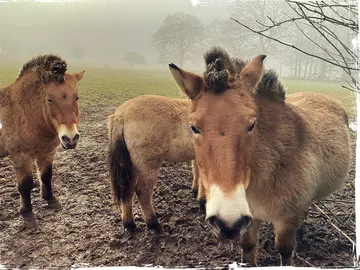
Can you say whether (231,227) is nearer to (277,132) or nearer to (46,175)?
(277,132)

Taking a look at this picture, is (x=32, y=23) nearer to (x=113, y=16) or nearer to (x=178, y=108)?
(x=113, y=16)

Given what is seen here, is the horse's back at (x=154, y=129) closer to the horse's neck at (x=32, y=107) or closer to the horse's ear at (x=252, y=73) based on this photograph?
the horse's neck at (x=32, y=107)

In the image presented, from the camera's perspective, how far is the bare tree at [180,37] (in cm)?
175

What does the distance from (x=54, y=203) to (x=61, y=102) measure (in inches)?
34.5

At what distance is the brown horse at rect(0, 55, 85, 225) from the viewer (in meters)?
1.85

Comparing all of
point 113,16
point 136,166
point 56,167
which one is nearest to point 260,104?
point 136,166

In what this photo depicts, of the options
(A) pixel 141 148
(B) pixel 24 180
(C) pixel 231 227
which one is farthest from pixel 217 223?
(B) pixel 24 180

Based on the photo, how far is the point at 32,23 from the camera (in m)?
1.78

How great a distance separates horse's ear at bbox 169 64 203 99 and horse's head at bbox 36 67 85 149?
100 cm

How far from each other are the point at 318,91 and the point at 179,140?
108 cm

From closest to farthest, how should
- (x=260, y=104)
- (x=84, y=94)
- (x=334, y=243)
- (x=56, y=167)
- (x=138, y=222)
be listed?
(x=260, y=104) < (x=334, y=243) < (x=138, y=222) < (x=84, y=94) < (x=56, y=167)

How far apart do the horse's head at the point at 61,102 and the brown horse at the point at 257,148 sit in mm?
1044

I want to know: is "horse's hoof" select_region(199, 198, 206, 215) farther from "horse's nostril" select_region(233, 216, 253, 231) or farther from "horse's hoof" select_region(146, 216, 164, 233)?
"horse's nostril" select_region(233, 216, 253, 231)

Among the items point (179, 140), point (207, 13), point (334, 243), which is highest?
point (207, 13)
